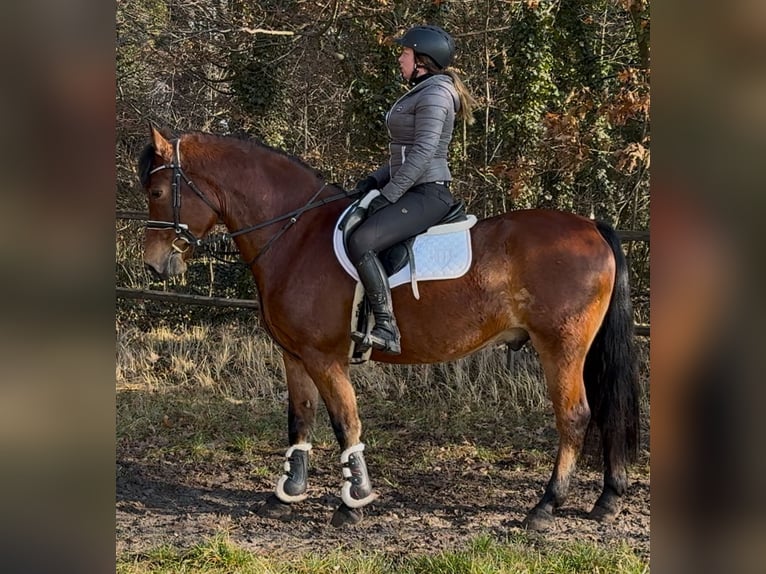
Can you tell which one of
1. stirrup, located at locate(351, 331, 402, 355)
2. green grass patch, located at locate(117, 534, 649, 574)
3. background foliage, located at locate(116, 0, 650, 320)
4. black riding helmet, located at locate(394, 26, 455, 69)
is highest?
background foliage, located at locate(116, 0, 650, 320)

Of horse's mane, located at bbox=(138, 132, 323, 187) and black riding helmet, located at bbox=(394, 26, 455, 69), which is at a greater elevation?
black riding helmet, located at bbox=(394, 26, 455, 69)

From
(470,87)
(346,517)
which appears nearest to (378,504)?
(346,517)

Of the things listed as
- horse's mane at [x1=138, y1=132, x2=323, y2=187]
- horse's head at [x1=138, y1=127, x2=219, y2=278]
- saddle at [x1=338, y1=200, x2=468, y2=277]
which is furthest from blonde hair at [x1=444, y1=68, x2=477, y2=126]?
horse's head at [x1=138, y1=127, x2=219, y2=278]

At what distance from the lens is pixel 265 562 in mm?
3645

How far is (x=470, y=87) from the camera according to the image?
8.41 meters

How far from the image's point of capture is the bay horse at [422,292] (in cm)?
420

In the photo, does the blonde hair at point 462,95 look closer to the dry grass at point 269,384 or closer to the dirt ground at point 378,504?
the dirt ground at point 378,504

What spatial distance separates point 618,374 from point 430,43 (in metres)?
2.13

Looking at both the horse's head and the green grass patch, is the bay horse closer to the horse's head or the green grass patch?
the horse's head

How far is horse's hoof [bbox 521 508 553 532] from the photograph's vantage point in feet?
13.7

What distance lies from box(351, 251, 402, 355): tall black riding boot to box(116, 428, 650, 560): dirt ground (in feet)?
3.54

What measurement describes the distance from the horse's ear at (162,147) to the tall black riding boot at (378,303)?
1284mm
